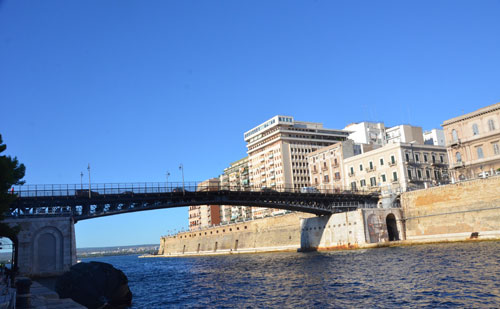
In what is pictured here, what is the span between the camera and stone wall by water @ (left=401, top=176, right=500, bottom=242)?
193ft

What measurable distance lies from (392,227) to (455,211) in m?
13.3

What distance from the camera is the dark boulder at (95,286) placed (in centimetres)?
2603

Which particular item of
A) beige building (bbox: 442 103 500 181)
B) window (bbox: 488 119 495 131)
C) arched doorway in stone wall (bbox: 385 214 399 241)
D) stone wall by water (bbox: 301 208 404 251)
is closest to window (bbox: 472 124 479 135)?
beige building (bbox: 442 103 500 181)

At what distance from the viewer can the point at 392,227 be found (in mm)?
75188

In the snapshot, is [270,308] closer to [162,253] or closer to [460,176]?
[460,176]

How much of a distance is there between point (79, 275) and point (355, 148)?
85.9 meters

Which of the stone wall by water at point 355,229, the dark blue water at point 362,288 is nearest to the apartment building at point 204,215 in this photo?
the stone wall by water at point 355,229

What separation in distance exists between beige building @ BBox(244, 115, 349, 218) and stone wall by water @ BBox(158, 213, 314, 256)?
76.5ft

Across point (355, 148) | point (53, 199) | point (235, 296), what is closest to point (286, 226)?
point (355, 148)

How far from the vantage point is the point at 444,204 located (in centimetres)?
6562

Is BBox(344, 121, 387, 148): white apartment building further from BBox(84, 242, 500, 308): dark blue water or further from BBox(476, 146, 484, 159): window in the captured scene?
BBox(84, 242, 500, 308): dark blue water

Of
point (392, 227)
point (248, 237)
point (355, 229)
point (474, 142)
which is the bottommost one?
point (248, 237)

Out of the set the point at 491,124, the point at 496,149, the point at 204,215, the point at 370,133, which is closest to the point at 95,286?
the point at 496,149

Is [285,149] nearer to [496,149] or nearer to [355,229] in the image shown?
[355,229]
